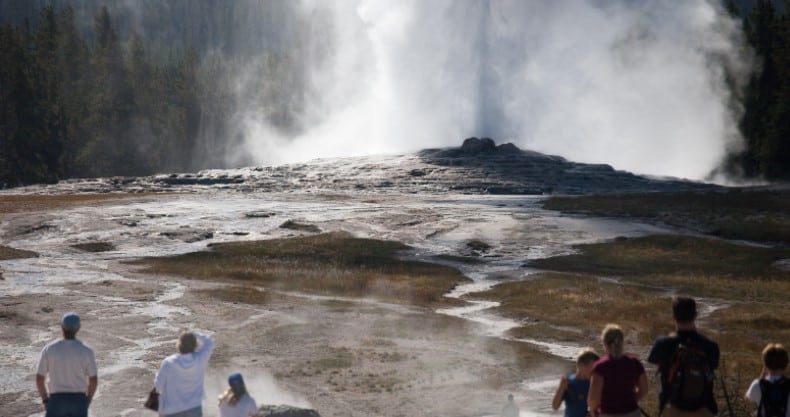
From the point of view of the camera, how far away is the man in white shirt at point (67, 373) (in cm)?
1328

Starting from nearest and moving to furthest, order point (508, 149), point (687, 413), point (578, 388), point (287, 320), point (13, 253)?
point (687, 413) → point (578, 388) → point (287, 320) → point (13, 253) → point (508, 149)

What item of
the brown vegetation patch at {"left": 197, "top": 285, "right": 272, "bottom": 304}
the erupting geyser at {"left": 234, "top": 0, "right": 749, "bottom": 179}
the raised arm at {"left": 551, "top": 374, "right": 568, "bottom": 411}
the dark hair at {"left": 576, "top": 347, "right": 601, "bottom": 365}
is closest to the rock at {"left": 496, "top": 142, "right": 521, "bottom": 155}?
the erupting geyser at {"left": 234, "top": 0, "right": 749, "bottom": 179}

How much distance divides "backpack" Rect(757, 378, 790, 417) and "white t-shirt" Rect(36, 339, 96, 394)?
9.50 meters

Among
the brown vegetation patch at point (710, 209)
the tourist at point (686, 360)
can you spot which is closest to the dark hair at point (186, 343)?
the tourist at point (686, 360)

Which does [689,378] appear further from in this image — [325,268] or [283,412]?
[325,268]

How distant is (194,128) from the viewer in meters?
176

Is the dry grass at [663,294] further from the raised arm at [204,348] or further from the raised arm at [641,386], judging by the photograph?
the raised arm at [204,348]

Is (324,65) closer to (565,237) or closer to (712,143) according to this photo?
(712,143)

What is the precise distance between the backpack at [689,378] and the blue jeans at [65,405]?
8.53 metres

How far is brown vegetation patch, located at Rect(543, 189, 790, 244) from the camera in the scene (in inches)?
2603

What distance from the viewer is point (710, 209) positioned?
243 ft

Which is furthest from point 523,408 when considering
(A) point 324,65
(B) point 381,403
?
(A) point 324,65

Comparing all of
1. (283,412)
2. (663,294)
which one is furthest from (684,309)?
(663,294)

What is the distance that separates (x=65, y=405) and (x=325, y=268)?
3748 cm
